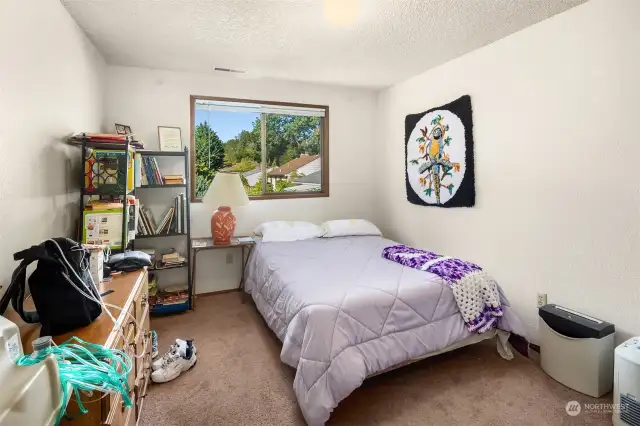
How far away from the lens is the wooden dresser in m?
1.01

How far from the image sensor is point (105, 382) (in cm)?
92

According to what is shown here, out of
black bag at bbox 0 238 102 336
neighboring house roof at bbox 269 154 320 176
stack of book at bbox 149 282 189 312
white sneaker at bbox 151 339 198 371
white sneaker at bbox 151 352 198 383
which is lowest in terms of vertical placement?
white sneaker at bbox 151 352 198 383

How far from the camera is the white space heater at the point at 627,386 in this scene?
1.62 metres

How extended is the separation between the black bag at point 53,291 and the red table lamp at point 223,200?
2031 millimetres

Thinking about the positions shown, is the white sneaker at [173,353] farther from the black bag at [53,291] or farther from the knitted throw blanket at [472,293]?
the knitted throw blanket at [472,293]

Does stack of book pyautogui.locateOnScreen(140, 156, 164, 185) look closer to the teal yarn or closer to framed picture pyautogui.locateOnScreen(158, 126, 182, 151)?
framed picture pyautogui.locateOnScreen(158, 126, 182, 151)

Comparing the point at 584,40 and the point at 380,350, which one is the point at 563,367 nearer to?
the point at 380,350

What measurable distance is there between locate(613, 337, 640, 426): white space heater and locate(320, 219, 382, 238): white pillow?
2340 mm

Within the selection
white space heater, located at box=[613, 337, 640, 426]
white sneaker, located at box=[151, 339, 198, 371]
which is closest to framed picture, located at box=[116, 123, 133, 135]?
white sneaker, located at box=[151, 339, 198, 371]

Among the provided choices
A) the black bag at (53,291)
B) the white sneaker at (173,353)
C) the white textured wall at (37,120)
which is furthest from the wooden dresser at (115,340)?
the white textured wall at (37,120)

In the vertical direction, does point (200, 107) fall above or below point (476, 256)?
above

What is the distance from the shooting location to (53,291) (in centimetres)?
118

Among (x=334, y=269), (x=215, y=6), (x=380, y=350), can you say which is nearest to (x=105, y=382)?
(x=380, y=350)

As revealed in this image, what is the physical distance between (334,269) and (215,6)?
76.3 inches
